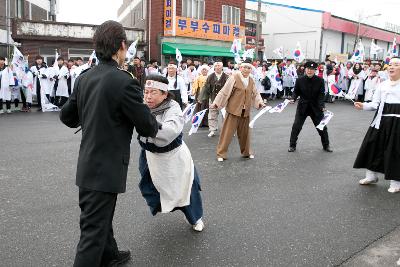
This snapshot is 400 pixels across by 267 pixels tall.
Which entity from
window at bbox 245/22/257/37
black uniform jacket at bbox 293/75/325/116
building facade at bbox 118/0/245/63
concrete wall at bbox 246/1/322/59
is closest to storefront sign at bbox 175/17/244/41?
building facade at bbox 118/0/245/63

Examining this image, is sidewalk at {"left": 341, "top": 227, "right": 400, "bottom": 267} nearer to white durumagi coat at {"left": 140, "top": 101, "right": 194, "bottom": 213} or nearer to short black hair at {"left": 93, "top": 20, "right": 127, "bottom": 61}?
white durumagi coat at {"left": 140, "top": 101, "right": 194, "bottom": 213}

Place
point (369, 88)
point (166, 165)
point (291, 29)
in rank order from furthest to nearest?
point (291, 29) → point (369, 88) → point (166, 165)

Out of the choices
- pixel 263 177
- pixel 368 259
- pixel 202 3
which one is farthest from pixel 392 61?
pixel 202 3

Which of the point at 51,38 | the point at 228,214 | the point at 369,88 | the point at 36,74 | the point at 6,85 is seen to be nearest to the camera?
the point at 228,214

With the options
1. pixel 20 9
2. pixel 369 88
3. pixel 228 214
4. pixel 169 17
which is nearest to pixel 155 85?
pixel 228 214

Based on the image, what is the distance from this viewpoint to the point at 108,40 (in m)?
2.68

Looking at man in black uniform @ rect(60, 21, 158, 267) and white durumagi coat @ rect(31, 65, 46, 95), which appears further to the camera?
white durumagi coat @ rect(31, 65, 46, 95)

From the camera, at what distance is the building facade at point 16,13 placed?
2534 centimetres

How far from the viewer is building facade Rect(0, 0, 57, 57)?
25.3 metres

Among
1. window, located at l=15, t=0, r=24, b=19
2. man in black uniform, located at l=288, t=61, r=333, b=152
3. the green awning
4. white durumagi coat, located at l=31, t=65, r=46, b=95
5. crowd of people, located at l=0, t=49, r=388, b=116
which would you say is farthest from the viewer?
window, located at l=15, t=0, r=24, b=19

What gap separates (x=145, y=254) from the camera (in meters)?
3.63

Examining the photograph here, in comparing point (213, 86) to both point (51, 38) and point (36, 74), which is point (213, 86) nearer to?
point (36, 74)

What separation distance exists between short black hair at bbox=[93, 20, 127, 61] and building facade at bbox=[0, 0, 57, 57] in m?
22.2

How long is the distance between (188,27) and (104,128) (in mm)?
25312
